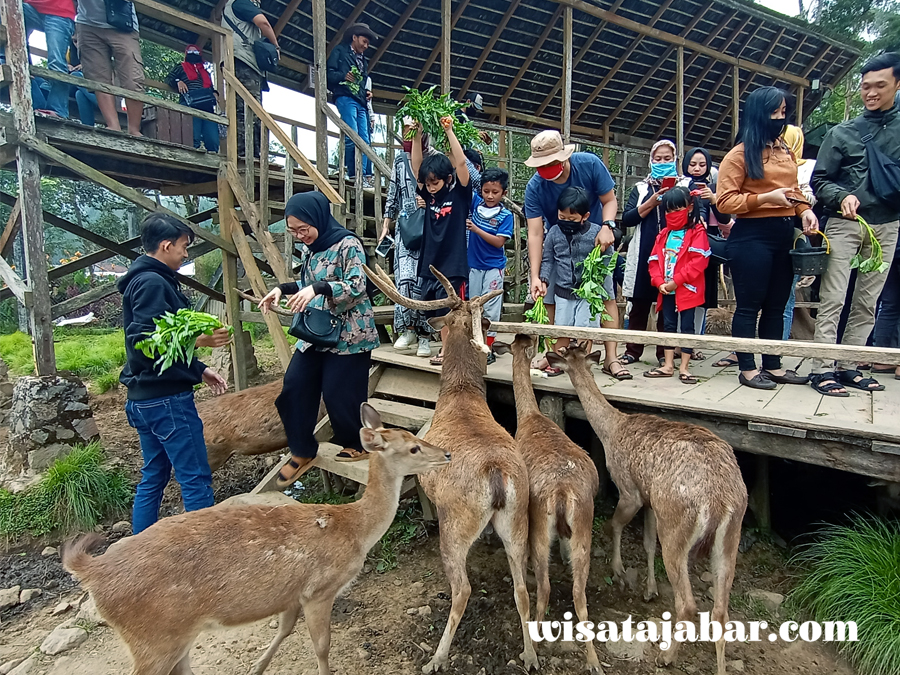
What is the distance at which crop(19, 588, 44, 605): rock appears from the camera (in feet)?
12.6

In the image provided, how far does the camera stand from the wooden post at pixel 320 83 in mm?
6945

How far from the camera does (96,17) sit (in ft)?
19.2

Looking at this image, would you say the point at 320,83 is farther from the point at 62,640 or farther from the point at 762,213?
the point at 62,640

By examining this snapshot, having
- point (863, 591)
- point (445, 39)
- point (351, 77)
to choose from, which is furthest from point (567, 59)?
point (863, 591)

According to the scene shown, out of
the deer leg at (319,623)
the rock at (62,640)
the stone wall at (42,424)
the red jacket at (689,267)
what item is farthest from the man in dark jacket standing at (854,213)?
the stone wall at (42,424)

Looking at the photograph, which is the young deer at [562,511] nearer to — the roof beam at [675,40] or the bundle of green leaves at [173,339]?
the bundle of green leaves at [173,339]

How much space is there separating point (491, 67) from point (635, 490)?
11.4 meters

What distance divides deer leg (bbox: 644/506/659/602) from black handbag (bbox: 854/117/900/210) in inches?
119

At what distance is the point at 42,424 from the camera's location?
505 centimetres

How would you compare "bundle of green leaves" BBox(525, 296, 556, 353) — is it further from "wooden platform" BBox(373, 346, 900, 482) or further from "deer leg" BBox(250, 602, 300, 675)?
"deer leg" BBox(250, 602, 300, 675)

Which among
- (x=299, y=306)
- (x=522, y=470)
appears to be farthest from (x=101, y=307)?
(x=522, y=470)

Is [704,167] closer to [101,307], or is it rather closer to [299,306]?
[299,306]

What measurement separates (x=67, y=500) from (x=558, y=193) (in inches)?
205

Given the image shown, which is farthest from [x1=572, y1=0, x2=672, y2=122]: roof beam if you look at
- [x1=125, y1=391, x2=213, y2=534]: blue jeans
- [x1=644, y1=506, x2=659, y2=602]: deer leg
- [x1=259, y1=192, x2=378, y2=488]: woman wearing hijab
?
[x1=125, y1=391, x2=213, y2=534]: blue jeans
